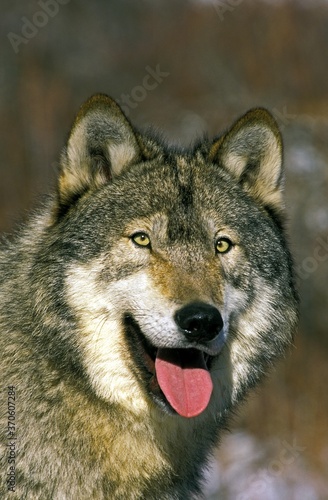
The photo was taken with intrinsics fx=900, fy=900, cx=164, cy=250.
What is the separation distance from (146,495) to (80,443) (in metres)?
0.48

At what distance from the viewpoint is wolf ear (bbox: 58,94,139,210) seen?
15.9ft

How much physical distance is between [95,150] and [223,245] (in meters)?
0.90

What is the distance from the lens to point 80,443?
15.2ft

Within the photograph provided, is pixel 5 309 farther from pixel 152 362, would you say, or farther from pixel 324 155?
pixel 324 155

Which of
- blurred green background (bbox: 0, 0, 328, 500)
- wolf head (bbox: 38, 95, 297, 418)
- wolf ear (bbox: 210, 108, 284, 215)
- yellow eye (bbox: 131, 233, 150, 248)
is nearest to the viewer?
wolf head (bbox: 38, 95, 297, 418)

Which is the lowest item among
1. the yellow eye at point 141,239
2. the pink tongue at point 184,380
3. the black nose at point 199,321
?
the pink tongue at point 184,380

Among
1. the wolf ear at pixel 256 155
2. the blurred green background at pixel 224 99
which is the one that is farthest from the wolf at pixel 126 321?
the blurred green background at pixel 224 99

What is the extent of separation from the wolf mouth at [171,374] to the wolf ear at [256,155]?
1.27 m

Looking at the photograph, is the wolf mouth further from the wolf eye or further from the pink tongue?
the wolf eye

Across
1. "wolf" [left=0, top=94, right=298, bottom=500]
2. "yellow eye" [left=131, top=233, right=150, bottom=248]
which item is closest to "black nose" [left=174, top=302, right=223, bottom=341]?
"wolf" [left=0, top=94, right=298, bottom=500]

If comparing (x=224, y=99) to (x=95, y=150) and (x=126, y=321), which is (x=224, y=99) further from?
(x=126, y=321)

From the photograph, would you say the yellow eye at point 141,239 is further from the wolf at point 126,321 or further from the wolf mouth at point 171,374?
the wolf mouth at point 171,374

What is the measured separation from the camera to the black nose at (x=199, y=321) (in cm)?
425

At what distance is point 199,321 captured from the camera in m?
4.24
